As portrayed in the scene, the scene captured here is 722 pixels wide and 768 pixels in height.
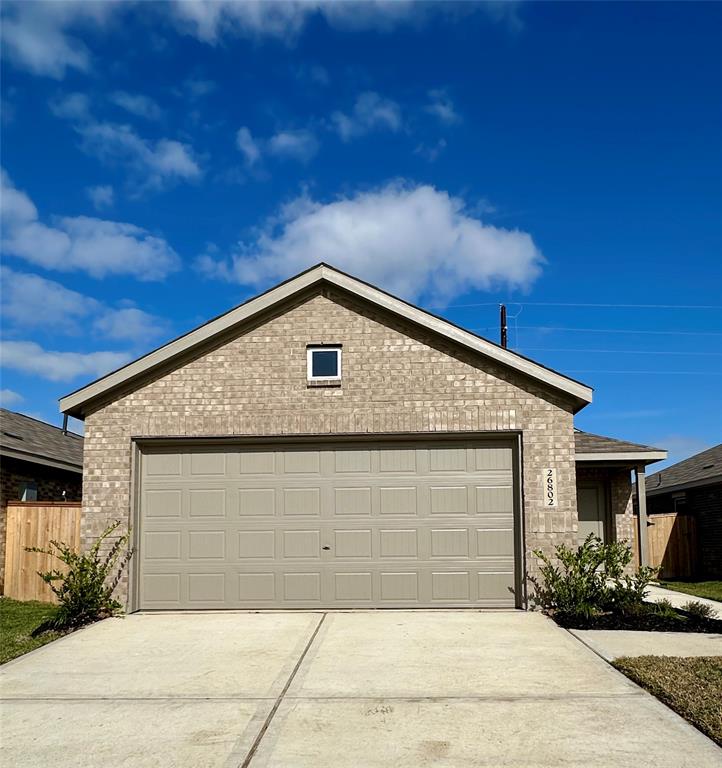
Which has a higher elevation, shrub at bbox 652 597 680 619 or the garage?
the garage

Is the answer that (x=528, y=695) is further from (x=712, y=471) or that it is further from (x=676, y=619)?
(x=712, y=471)

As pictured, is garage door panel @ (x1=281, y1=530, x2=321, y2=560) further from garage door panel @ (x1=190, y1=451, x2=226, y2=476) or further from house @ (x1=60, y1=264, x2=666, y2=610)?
garage door panel @ (x1=190, y1=451, x2=226, y2=476)

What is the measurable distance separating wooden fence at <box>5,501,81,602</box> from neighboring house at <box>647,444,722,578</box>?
14.1 meters

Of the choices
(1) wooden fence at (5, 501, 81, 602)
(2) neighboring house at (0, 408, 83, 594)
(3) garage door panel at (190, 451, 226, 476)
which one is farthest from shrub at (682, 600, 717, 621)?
(2) neighboring house at (0, 408, 83, 594)

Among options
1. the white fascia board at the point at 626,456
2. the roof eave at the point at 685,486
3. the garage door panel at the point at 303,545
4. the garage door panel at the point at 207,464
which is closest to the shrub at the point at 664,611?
the garage door panel at the point at 303,545

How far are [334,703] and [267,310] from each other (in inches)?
278

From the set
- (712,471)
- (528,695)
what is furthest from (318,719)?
(712,471)

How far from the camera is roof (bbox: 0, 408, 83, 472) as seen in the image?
1562 centimetres

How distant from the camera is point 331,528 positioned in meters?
12.3

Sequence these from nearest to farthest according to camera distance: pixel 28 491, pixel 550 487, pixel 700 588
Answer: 1. pixel 550 487
2. pixel 700 588
3. pixel 28 491

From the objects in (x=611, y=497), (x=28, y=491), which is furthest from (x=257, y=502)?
(x=611, y=497)

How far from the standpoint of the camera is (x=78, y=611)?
37.3 feet

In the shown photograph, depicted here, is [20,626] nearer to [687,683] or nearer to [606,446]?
[687,683]

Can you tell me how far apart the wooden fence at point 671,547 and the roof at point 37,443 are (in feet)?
45.1
